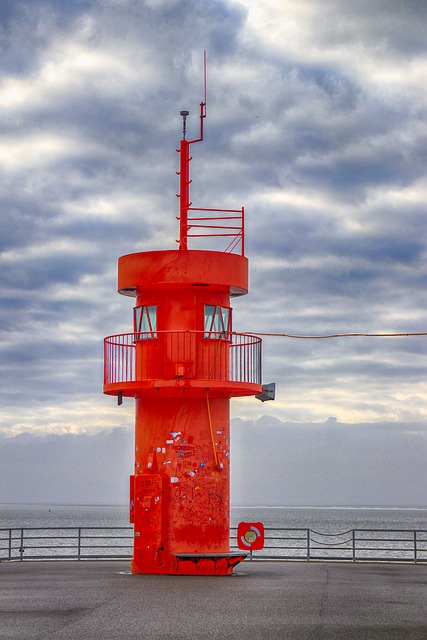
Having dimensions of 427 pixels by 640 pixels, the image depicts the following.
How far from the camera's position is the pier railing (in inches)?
1102

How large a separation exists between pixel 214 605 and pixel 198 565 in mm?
6301

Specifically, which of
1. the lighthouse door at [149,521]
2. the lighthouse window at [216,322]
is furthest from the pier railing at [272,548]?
the lighthouse window at [216,322]

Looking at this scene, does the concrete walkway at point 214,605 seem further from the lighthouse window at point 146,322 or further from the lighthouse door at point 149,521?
the lighthouse window at point 146,322

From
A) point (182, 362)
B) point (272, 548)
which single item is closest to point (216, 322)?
point (182, 362)

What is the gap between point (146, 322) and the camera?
2377 cm

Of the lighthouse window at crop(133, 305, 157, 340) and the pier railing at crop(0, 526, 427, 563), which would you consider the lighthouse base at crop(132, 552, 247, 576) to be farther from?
the lighthouse window at crop(133, 305, 157, 340)

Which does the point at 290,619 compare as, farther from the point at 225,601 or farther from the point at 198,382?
the point at 198,382

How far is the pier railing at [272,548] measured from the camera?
28.0m

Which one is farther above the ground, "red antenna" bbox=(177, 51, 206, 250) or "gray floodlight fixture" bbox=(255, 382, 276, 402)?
"red antenna" bbox=(177, 51, 206, 250)

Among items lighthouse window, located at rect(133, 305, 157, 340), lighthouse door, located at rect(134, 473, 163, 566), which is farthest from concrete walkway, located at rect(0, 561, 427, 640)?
lighthouse window, located at rect(133, 305, 157, 340)

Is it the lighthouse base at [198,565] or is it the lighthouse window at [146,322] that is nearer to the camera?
the lighthouse base at [198,565]

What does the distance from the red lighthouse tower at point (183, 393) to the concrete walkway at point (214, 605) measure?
3.57ft

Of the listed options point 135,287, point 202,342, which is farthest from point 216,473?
point 135,287

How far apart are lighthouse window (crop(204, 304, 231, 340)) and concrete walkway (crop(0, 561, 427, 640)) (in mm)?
5336
